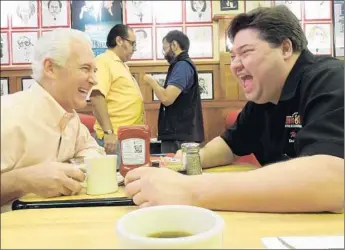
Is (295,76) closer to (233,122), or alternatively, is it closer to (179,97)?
(233,122)

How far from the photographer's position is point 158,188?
598mm

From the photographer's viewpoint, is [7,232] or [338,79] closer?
[7,232]

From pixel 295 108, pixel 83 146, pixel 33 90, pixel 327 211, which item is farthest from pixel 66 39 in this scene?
pixel 295 108

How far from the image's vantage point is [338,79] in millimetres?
774

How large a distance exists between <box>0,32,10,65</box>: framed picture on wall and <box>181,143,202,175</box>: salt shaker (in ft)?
1.89

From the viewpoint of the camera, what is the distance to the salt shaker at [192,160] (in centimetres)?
92

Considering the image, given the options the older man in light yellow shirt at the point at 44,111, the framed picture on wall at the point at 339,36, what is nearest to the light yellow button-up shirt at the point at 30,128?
the older man in light yellow shirt at the point at 44,111

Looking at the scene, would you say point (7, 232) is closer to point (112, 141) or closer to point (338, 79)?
point (112, 141)

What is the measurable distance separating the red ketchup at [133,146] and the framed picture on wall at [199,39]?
4.63 ft

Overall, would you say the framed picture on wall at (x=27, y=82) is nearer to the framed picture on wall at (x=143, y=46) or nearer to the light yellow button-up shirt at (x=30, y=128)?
the light yellow button-up shirt at (x=30, y=128)

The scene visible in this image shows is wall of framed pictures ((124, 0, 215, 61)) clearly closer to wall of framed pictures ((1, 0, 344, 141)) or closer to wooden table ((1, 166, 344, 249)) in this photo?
wall of framed pictures ((1, 0, 344, 141))

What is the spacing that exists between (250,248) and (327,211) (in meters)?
0.21

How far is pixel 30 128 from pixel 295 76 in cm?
73

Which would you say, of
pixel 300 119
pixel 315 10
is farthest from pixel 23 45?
pixel 315 10
